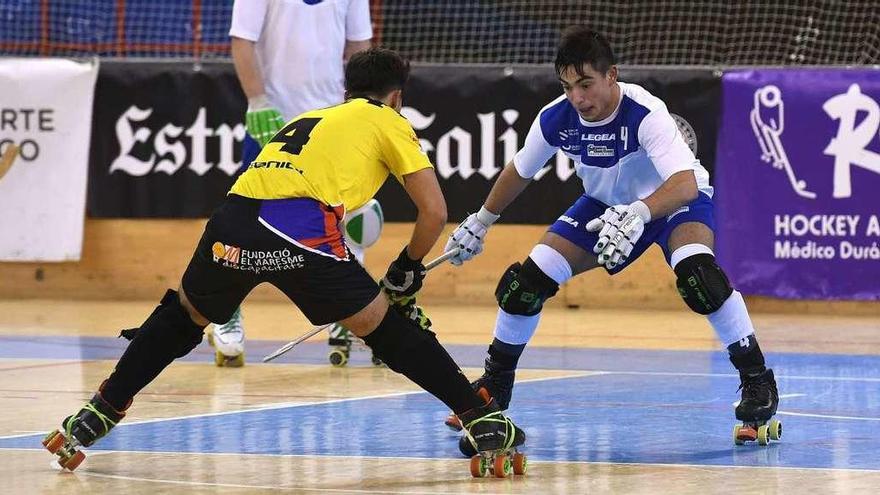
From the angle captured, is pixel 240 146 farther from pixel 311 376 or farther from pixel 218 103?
pixel 311 376

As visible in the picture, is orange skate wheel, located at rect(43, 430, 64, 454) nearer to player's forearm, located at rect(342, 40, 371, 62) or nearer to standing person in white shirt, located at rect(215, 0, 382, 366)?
standing person in white shirt, located at rect(215, 0, 382, 366)

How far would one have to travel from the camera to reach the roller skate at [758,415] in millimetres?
5754

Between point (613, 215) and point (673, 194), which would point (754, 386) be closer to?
point (673, 194)

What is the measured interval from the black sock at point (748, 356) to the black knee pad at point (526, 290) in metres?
0.73

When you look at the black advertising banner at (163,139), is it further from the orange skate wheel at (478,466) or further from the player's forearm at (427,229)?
the orange skate wheel at (478,466)

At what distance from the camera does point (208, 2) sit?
14.9 metres

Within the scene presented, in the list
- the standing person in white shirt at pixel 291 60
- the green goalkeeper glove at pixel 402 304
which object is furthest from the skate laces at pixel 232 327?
the green goalkeeper glove at pixel 402 304

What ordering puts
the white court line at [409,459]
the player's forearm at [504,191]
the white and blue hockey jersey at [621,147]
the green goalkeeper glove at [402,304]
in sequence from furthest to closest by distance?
the player's forearm at [504,191] → the white and blue hockey jersey at [621,147] → the green goalkeeper glove at [402,304] → the white court line at [409,459]

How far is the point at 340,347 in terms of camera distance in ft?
26.9

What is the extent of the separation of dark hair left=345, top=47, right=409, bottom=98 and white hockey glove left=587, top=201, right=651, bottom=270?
34.5 inches

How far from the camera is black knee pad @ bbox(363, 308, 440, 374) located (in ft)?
16.8

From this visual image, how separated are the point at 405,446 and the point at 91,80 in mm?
6815

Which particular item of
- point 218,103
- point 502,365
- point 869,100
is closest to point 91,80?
point 218,103

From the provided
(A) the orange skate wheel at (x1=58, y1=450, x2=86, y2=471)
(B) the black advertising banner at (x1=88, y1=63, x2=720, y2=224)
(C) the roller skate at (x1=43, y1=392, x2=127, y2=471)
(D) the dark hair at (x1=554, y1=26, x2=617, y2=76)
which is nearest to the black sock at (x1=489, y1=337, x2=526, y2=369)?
(D) the dark hair at (x1=554, y1=26, x2=617, y2=76)
